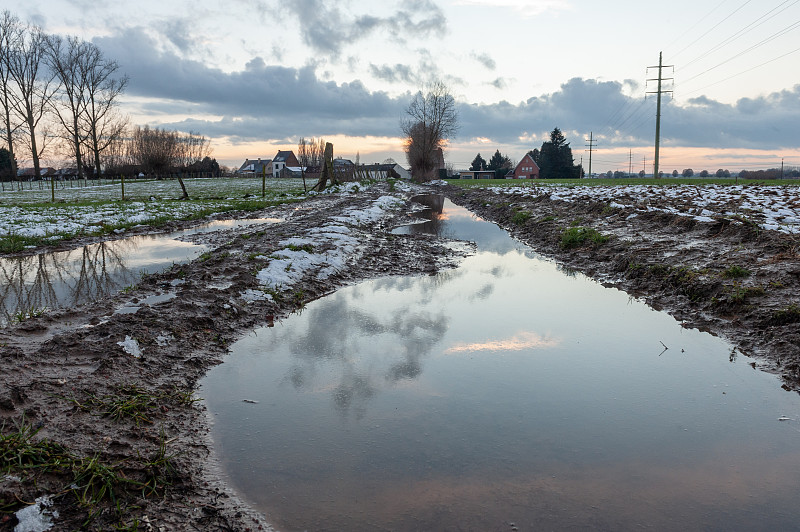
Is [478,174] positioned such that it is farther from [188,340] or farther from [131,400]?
[131,400]

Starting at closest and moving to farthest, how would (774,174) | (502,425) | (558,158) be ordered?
(502,425), (774,174), (558,158)

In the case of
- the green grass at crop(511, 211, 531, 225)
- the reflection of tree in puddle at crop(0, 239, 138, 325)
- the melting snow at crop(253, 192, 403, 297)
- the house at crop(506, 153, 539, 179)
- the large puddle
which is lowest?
the large puddle

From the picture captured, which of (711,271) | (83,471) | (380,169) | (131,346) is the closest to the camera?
(83,471)

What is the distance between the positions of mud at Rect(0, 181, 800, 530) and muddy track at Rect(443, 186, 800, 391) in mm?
25

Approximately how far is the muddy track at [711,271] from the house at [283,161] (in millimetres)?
119017

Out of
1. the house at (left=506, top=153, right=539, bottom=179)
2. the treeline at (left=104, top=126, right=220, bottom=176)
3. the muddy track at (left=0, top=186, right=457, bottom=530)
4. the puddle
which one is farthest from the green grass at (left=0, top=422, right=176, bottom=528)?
the house at (left=506, top=153, right=539, bottom=179)

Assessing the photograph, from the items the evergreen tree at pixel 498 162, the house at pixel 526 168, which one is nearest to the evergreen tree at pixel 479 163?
the evergreen tree at pixel 498 162

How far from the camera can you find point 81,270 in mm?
9180

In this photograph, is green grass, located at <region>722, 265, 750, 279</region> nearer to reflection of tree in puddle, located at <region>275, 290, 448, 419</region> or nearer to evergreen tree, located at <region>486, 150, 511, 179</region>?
reflection of tree in puddle, located at <region>275, 290, 448, 419</region>

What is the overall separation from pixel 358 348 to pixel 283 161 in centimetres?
12613

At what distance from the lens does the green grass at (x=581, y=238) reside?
36.1ft

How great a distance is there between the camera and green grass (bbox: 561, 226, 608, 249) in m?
11.0

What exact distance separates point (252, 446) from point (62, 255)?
990cm

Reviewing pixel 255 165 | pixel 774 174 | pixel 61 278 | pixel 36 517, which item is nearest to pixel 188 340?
pixel 36 517
